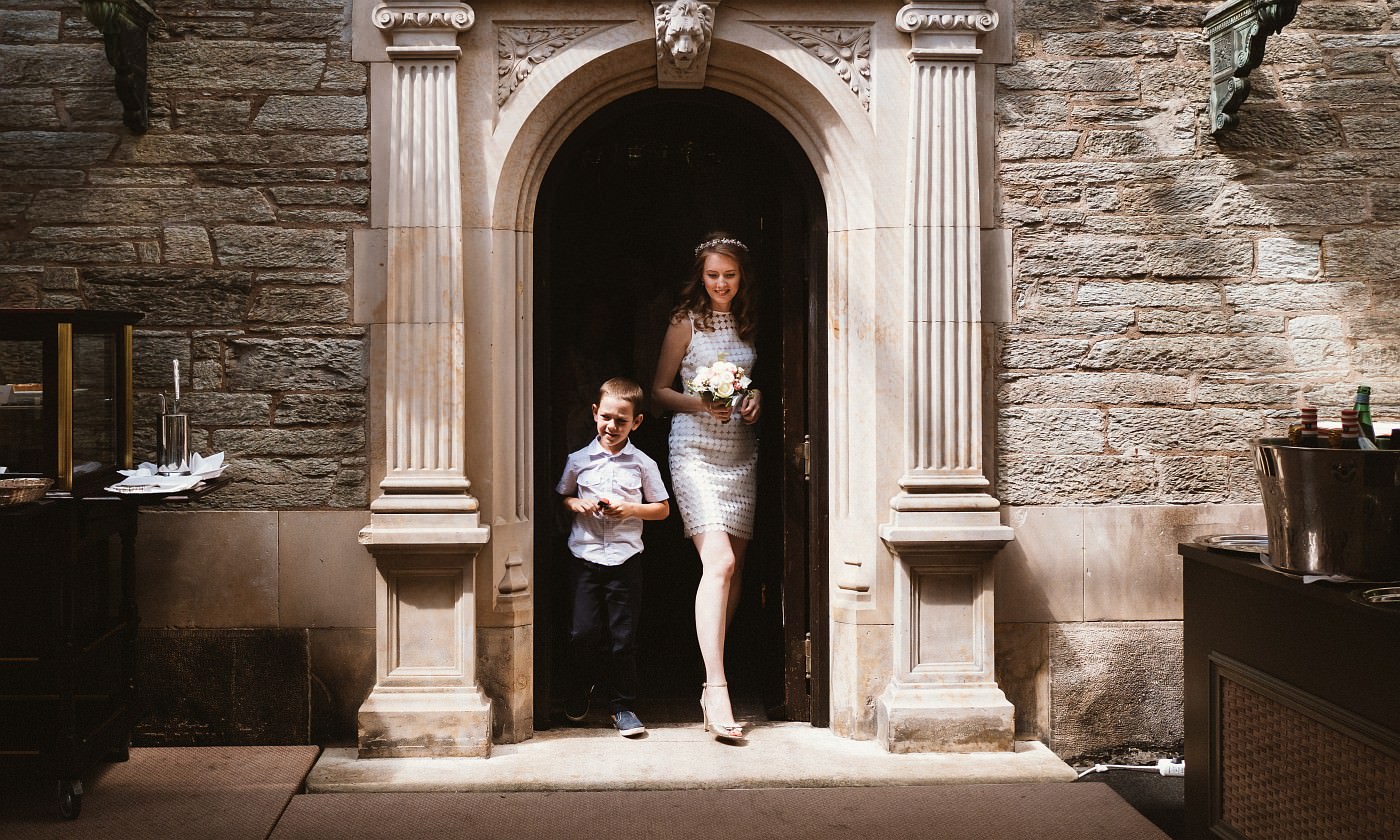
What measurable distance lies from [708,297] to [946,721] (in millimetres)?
2121

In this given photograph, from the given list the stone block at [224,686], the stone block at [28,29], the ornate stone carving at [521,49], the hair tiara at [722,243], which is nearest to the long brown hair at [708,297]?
the hair tiara at [722,243]

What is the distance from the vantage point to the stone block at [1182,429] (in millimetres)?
4637

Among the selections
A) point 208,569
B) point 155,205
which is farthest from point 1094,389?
point 155,205

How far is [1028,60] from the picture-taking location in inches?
181

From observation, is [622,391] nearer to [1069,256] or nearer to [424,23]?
[424,23]

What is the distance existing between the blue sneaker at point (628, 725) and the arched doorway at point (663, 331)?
31 cm

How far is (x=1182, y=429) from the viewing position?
183 inches

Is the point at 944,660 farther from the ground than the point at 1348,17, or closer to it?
closer to it

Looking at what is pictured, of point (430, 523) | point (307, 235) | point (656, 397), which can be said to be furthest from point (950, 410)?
point (307, 235)

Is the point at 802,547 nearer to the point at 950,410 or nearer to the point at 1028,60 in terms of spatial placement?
the point at 950,410

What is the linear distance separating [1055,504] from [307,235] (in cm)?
333

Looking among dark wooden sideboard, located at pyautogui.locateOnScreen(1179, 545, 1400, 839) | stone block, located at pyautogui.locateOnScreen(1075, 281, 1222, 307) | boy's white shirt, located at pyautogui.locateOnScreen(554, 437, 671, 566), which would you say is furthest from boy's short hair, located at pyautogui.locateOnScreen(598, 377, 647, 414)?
dark wooden sideboard, located at pyautogui.locateOnScreen(1179, 545, 1400, 839)

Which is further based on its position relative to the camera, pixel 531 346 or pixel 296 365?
pixel 531 346

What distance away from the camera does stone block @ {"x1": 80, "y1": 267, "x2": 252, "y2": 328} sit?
4484 mm
